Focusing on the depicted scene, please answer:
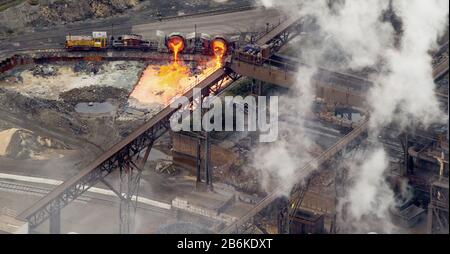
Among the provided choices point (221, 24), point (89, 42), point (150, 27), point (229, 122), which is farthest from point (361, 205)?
point (150, 27)

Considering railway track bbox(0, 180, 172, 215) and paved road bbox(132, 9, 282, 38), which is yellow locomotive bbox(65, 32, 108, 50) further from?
railway track bbox(0, 180, 172, 215)

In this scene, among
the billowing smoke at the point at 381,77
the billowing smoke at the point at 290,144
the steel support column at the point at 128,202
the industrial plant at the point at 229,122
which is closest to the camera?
the billowing smoke at the point at 381,77

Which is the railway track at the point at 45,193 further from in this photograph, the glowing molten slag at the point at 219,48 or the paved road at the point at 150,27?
the paved road at the point at 150,27

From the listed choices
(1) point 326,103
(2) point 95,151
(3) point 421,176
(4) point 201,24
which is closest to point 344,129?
(1) point 326,103

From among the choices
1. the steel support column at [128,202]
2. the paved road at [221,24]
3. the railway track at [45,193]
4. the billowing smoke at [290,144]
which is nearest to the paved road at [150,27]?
the paved road at [221,24]

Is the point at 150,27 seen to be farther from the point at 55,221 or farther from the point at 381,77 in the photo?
the point at 55,221

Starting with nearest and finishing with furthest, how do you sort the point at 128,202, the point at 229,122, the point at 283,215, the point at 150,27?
1. the point at 283,215
2. the point at 128,202
3. the point at 229,122
4. the point at 150,27
